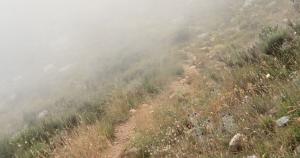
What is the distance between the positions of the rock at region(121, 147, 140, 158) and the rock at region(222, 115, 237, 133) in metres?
1.53

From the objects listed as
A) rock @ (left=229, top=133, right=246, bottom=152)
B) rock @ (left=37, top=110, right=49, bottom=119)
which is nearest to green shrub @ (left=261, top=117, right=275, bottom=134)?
rock @ (left=229, top=133, right=246, bottom=152)

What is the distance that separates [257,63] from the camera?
822 cm

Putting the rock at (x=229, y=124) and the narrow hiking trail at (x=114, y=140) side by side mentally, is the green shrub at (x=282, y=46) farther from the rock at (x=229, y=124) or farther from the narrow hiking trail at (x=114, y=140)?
the narrow hiking trail at (x=114, y=140)

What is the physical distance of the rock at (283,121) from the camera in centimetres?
501

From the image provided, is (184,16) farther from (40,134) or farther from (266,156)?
(266,156)

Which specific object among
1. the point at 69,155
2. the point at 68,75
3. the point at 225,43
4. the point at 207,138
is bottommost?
the point at 68,75

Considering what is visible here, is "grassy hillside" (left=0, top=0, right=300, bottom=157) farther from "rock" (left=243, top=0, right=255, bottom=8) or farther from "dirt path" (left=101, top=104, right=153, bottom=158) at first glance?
"rock" (left=243, top=0, right=255, bottom=8)

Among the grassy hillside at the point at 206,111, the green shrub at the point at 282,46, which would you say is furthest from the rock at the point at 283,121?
the green shrub at the point at 282,46

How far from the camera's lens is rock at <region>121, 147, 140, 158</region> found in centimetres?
677

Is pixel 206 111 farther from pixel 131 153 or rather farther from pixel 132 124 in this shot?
pixel 132 124

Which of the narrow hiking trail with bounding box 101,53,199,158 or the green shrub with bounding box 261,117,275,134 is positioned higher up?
the green shrub with bounding box 261,117,275,134

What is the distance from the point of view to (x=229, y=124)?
5.72 metres

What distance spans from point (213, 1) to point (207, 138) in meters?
21.1

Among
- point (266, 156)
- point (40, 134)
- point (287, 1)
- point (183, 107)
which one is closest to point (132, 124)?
point (183, 107)
